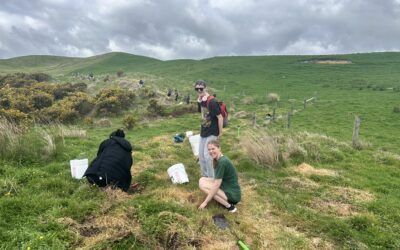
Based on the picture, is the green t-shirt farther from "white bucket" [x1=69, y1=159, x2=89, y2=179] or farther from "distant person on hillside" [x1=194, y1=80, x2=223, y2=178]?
"white bucket" [x1=69, y1=159, x2=89, y2=179]

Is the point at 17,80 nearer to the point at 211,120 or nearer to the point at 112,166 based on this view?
the point at 112,166

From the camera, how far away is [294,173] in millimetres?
9688

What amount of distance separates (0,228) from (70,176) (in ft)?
9.14

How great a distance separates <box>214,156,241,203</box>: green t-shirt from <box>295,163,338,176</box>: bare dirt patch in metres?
3.57

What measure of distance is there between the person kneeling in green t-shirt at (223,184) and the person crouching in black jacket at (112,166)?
183 cm

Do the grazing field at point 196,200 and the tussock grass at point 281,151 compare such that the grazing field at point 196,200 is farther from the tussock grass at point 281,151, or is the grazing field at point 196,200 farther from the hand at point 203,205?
the hand at point 203,205

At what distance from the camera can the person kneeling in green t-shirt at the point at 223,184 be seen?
6.71 m

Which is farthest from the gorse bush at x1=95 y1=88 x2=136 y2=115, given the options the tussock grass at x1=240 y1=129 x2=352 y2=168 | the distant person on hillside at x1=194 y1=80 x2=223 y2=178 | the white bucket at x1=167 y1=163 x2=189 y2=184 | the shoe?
the shoe

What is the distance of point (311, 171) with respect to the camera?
32.6 ft

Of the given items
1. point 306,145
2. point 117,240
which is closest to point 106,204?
point 117,240

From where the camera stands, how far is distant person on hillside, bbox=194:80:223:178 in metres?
7.51

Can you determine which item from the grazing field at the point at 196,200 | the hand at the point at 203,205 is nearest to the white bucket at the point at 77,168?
the grazing field at the point at 196,200

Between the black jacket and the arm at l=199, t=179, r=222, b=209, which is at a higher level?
the black jacket

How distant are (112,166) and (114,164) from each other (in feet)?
0.19
